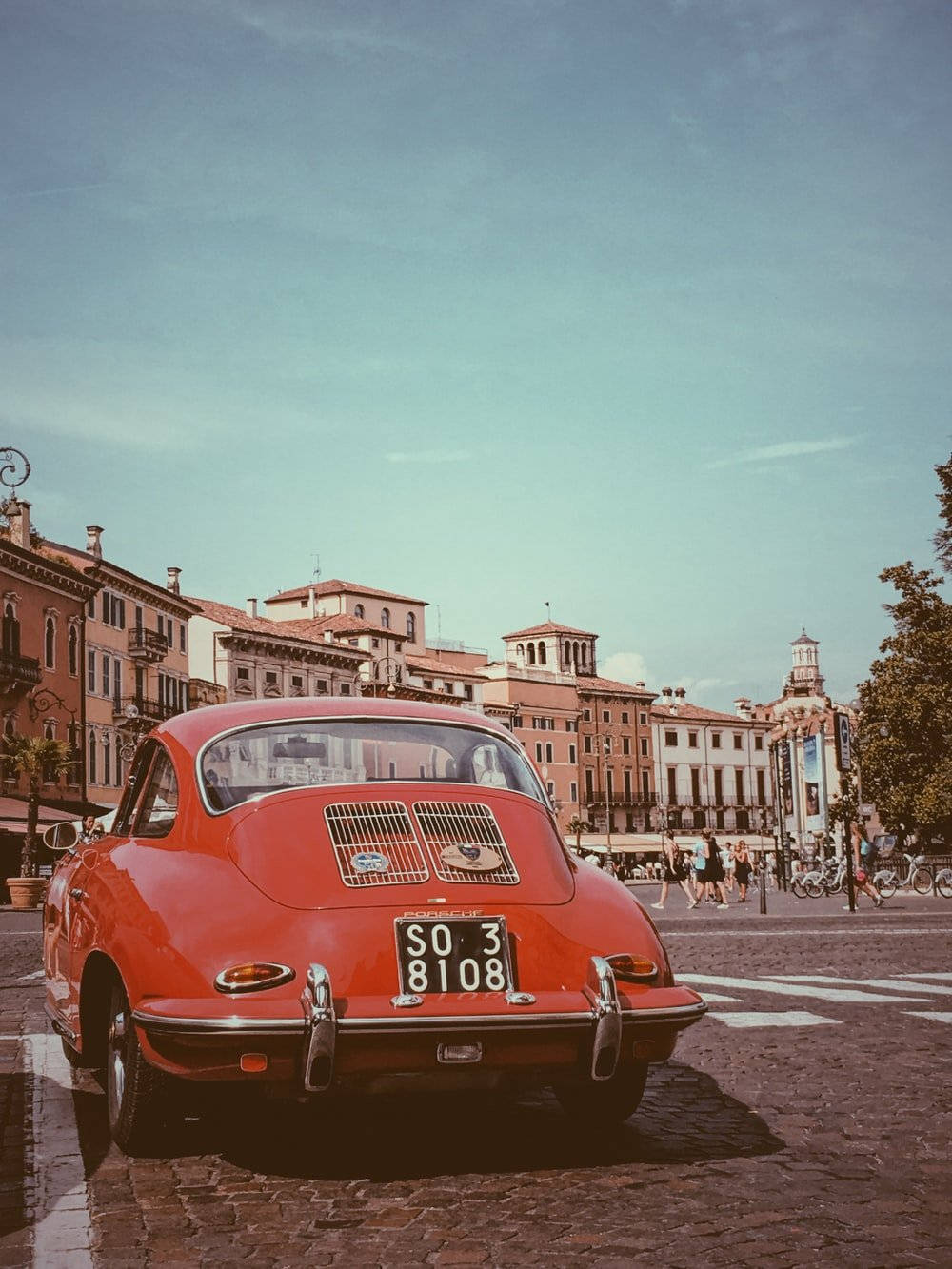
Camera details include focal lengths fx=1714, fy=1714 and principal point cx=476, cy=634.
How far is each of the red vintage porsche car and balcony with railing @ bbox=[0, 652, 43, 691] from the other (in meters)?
56.3

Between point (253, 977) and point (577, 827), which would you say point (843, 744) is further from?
point (577, 827)


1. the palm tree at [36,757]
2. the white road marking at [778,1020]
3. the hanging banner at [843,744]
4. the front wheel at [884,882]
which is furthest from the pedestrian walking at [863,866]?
the palm tree at [36,757]

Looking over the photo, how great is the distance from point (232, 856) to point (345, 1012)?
2.76 ft

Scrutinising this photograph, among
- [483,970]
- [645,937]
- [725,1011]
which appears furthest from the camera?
[725,1011]

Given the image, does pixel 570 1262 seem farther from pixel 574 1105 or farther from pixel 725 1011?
pixel 725 1011

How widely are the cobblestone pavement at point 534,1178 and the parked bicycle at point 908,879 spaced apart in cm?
3415

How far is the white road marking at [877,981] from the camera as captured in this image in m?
13.5

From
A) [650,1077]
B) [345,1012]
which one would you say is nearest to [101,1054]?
[345,1012]

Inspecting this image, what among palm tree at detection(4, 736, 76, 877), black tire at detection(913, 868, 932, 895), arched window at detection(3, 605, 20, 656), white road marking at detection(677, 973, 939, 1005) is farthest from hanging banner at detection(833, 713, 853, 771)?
arched window at detection(3, 605, 20, 656)

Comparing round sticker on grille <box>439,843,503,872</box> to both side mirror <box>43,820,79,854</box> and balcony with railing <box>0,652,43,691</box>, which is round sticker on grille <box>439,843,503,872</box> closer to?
side mirror <box>43,820,79,854</box>

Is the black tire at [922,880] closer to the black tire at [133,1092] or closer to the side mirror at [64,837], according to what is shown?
the side mirror at [64,837]

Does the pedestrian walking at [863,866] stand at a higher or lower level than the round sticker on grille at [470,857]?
lower

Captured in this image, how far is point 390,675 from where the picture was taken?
106 meters

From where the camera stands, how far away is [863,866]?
4288 centimetres
